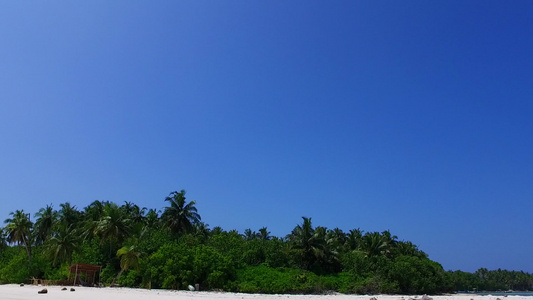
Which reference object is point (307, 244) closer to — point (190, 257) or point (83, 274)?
point (190, 257)

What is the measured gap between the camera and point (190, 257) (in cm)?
3972

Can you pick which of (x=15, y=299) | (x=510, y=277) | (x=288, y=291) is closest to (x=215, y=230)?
(x=288, y=291)

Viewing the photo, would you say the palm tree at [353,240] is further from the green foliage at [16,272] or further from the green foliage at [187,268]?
the green foliage at [16,272]

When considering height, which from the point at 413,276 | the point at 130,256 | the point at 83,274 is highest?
the point at 130,256

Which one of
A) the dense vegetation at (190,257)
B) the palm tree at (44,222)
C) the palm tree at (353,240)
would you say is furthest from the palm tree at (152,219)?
the palm tree at (353,240)

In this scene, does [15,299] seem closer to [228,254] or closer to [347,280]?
[228,254]

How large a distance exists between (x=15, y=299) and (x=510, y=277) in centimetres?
12989

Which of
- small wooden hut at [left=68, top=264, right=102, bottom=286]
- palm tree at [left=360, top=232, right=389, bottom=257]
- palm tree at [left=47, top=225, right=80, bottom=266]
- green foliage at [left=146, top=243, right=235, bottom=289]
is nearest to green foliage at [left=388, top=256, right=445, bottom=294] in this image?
palm tree at [left=360, top=232, right=389, bottom=257]

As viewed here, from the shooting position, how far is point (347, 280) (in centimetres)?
4481

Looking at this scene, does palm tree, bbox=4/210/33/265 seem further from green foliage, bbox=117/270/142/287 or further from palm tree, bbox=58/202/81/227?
green foliage, bbox=117/270/142/287

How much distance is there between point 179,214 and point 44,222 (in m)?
22.4

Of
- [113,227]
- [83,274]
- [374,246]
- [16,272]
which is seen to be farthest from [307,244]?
[16,272]

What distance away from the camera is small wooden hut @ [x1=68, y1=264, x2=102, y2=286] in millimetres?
39312

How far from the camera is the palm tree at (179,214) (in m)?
53.6
